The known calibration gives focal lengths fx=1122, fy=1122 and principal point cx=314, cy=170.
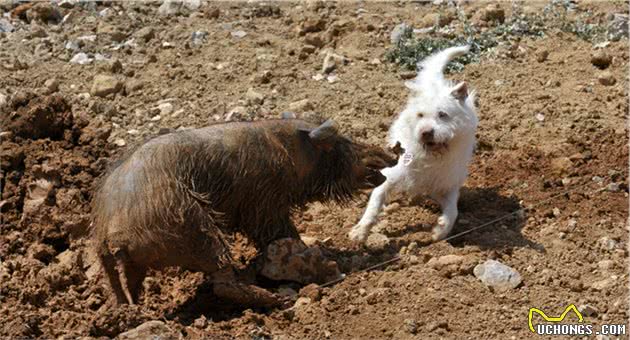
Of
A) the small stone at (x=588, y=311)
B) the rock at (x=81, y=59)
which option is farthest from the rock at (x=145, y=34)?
the small stone at (x=588, y=311)

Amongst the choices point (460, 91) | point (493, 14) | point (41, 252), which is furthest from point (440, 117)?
point (493, 14)

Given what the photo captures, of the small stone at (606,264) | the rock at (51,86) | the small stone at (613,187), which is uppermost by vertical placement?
the rock at (51,86)

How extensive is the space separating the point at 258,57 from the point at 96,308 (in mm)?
4351

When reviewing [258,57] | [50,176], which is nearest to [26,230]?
[50,176]

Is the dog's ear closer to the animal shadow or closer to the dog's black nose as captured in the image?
the dog's black nose

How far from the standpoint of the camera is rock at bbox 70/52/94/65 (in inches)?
428

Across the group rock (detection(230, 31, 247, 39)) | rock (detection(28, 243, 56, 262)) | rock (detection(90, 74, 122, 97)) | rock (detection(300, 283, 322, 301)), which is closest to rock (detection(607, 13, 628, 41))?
rock (detection(230, 31, 247, 39))

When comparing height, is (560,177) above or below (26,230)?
below

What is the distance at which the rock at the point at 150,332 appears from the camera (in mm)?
6059

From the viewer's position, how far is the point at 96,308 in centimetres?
716

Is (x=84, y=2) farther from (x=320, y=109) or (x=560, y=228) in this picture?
(x=560, y=228)

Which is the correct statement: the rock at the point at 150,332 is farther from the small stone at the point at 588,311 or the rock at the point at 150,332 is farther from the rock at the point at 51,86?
the rock at the point at 51,86

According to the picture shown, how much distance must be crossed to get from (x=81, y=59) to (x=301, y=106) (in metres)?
2.43

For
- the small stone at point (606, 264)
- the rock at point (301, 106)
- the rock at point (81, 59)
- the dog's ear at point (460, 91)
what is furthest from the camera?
the rock at point (81, 59)
